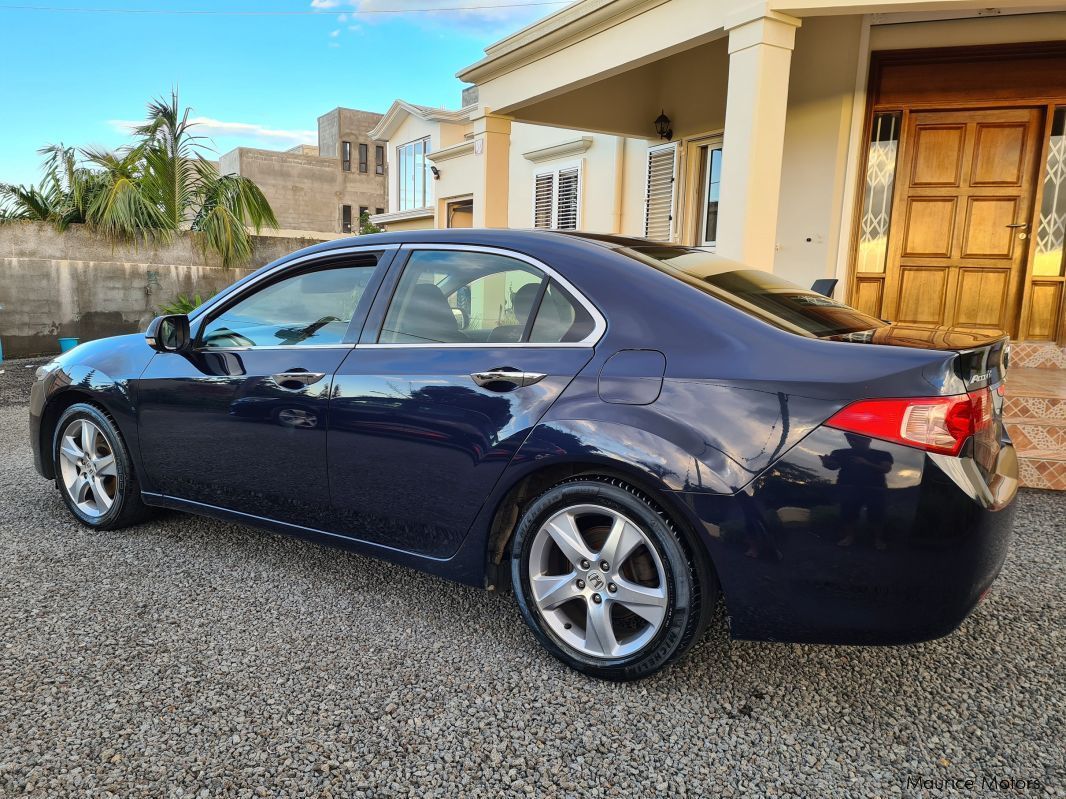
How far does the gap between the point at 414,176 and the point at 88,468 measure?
19355mm

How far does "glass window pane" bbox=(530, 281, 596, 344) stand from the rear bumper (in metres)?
0.63

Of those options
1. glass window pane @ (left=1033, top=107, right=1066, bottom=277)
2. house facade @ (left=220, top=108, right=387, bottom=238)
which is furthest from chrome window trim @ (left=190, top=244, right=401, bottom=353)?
house facade @ (left=220, top=108, right=387, bottom=238)

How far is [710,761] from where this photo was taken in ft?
6.37

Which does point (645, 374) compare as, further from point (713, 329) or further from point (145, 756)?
point (145, 756)

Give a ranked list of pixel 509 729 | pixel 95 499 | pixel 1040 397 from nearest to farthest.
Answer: pixel 509 729
pixel 95 499
pixel 1040 397

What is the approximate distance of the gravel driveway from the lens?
6.15 feet

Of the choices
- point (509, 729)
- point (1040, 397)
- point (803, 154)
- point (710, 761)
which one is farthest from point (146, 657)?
point (803, 154)

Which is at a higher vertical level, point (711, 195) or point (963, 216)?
point (711, 195)

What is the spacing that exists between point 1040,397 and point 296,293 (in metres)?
4.52

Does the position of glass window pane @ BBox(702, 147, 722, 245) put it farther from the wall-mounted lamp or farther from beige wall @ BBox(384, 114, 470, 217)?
beige wall @ BBox(384, 114, 470, 217)

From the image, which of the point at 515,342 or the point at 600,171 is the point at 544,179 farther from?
the point at 515,342

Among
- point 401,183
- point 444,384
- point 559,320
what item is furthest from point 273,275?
point 401,183

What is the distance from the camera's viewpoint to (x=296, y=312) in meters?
3.03

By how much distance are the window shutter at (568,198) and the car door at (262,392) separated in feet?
27.9
